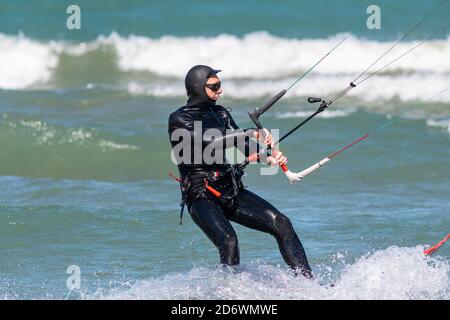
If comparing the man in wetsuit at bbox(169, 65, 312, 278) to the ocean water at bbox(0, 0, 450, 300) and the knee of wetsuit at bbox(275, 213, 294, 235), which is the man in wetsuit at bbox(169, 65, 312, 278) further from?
the ocean water at bbox(0, 0, 450, 300)

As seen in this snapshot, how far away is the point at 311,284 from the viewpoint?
26.2 feet

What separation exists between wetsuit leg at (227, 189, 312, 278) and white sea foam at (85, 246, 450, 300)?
0.13 metres

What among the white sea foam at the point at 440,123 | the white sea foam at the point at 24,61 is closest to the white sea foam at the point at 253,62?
the white sea foam at the point at 24,61

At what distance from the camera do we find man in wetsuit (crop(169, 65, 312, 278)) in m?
8.22

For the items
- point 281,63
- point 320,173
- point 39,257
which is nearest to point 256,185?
point 320,173

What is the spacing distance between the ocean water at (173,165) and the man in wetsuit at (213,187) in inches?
12.4

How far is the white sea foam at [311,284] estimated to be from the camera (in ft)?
25.8

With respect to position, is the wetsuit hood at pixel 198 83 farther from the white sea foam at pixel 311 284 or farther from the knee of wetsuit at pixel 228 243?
the white sea foam at pixel 311 284

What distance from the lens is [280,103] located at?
2095 cm

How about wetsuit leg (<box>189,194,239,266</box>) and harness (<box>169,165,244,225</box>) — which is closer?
wetsuit leg (<box>189,194,239,266</box>)

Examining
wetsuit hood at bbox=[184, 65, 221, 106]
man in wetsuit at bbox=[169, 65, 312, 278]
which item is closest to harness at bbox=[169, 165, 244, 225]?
man in wetsuit at bbox=[169, 65, 312, 278]

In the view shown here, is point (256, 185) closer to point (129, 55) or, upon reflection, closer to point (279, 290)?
point (279, 290)
